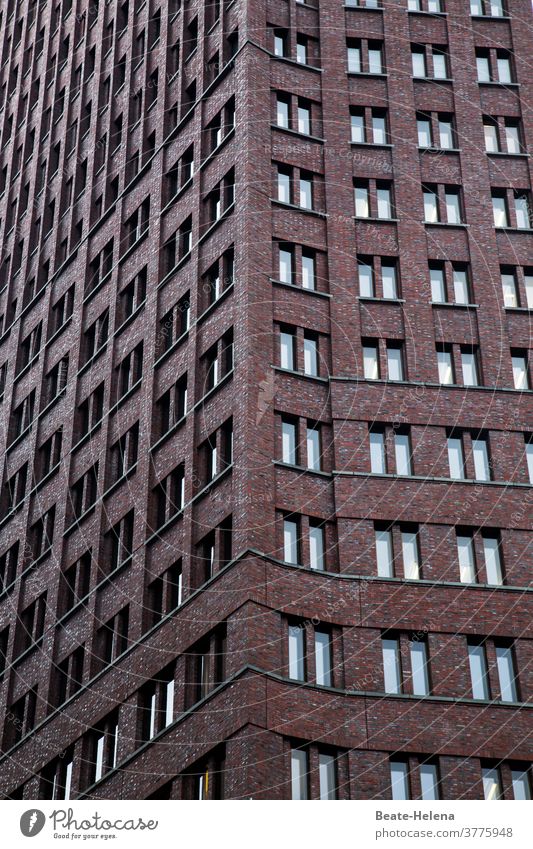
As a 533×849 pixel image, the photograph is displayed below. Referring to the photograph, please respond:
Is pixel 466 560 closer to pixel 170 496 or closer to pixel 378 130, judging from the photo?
pixel 170 496

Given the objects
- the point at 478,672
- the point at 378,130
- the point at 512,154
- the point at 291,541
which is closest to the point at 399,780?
the point at 478,672

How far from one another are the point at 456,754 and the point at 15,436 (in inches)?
1616

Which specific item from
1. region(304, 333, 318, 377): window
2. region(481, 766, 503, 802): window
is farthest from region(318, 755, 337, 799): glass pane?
region(304, 333, 318, 377): window

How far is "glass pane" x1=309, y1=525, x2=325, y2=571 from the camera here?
7112 centimetres

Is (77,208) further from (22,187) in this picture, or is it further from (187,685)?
(187,685)

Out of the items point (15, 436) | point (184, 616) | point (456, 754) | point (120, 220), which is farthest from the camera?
point (15, 436)

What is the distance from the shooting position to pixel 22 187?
11194 centimetres

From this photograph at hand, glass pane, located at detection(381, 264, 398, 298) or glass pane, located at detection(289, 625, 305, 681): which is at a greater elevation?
glass pane, located at detection(381, 264, 398, 298)

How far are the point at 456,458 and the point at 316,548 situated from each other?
8.04m

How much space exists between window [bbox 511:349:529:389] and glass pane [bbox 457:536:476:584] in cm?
851

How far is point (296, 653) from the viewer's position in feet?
224

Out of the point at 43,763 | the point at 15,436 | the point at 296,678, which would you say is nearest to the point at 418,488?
the point at 296,678

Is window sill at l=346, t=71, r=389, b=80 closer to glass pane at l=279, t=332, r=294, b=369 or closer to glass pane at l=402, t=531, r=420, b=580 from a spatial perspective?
glass pane at l=279, t=332, r=294, b=369

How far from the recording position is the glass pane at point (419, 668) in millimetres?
68938
